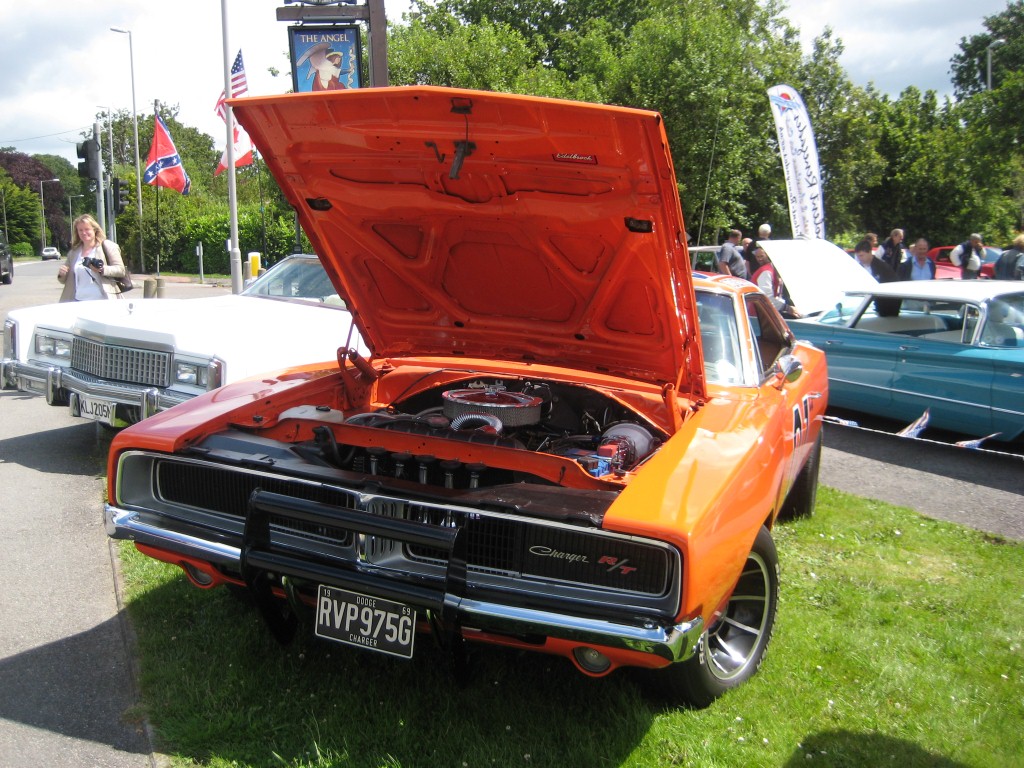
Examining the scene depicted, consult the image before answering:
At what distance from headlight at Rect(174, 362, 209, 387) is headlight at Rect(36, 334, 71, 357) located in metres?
1.33

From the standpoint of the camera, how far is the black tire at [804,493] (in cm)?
509

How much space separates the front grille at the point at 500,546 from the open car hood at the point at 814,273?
25.8ft

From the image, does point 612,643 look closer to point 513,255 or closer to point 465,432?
point 465,432

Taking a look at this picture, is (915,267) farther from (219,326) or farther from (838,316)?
(219,326)

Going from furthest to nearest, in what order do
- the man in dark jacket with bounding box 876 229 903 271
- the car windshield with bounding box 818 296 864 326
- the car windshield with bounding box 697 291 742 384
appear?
1. the man in dark jacket with bounding box 876 229 903 271
2. the car windshield with bounding box 818 296 864 326
3. the car windshield with bounding box 697 291 742 384

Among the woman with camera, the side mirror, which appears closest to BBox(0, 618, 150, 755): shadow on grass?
the side mirror

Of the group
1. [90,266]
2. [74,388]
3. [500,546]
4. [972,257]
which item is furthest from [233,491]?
[972,257]

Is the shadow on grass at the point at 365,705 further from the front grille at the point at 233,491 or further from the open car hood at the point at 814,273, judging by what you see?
the open car hood at the point at 814,273

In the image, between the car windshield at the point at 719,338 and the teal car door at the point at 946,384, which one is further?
the teal car door at the point at 946,384

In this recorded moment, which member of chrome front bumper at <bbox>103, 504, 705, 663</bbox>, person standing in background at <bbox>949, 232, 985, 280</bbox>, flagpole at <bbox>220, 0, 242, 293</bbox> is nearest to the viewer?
chrome front bumper at <bbox>103, 504, 705, 663</bbox>

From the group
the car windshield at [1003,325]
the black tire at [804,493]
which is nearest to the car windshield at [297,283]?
the black tire at [804,493]

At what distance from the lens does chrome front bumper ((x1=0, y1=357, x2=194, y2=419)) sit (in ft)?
17.7

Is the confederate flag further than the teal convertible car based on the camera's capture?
Yes

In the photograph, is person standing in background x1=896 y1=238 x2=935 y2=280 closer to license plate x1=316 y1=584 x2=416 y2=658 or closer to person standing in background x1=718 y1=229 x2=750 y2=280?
person standing in background x1=718 y1=229 x2=750 y2=280
